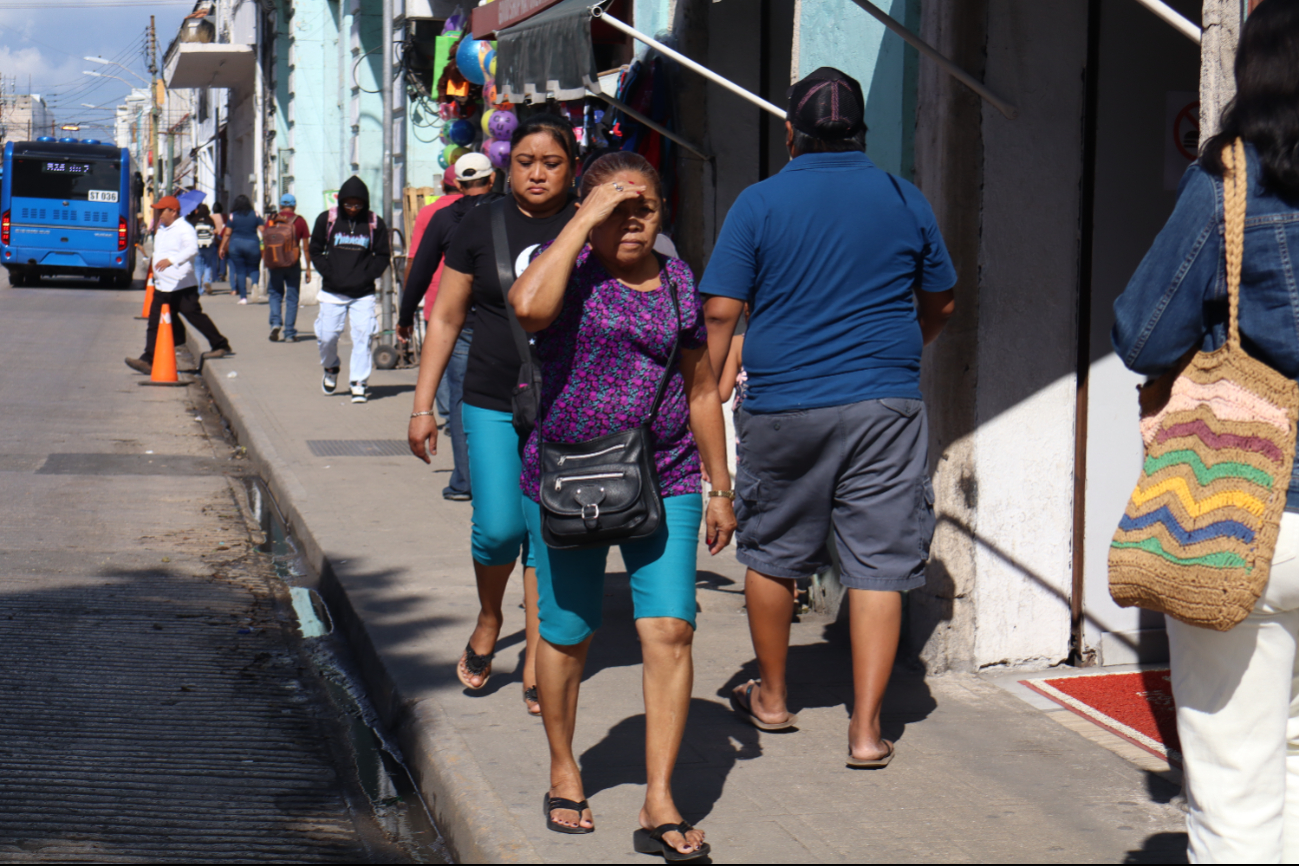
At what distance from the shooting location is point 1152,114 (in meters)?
5.10

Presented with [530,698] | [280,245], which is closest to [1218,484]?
[530,698]

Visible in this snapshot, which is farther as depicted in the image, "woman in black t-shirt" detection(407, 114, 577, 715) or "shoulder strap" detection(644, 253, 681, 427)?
"woman in black t-shirt" detection(407, 114, 577, 715)

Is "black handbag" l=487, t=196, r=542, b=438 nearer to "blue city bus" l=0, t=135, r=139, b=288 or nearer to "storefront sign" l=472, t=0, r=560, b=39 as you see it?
"storefront sign" l=472, t=0, r=560, b=39

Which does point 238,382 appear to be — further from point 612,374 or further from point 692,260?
point 612,374

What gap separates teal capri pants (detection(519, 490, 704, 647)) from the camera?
3402 millimetres

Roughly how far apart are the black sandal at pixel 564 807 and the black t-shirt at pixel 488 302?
144 cm

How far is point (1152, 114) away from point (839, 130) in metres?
1.64

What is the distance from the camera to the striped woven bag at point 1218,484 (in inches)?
95.3

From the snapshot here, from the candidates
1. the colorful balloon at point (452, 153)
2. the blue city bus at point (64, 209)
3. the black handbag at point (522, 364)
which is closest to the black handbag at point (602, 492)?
the black handbag at point (522, 364)

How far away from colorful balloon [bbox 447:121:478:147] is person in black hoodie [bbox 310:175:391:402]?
112 inches

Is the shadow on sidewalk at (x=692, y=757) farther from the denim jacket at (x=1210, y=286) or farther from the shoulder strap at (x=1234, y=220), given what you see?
the shoulder strap at (x=1234, y=220)

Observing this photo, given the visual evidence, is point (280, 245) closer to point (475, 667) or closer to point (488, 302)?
point (488, 302)

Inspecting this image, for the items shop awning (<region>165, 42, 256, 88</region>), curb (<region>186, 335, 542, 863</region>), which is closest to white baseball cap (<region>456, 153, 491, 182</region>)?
curb (<region>186, 335, 542, 863</region>)

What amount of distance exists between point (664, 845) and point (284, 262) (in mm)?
15044
